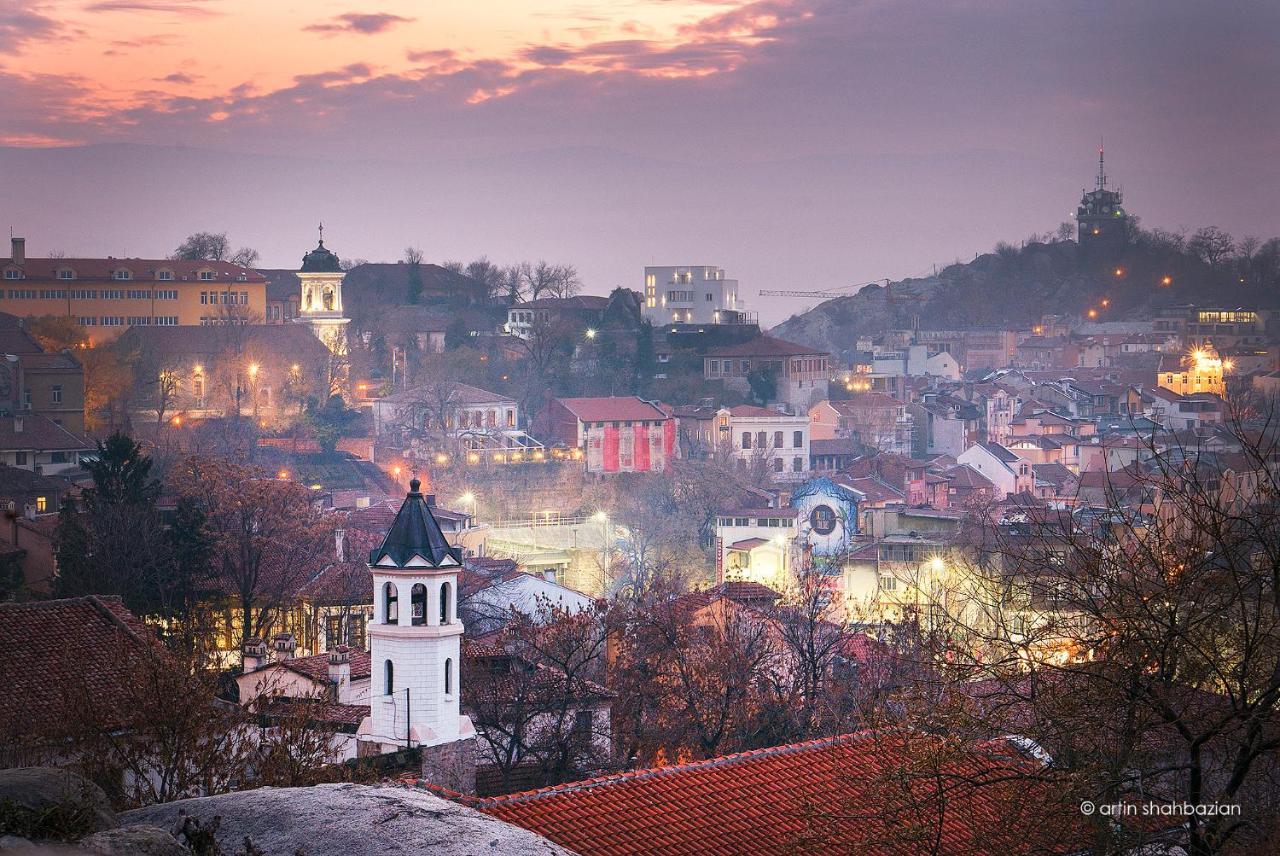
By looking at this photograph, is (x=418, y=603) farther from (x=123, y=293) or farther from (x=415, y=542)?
(x=123, y=293)

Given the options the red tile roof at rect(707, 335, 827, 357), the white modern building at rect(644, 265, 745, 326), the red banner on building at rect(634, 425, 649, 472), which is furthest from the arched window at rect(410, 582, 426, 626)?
the white modern building at rect(644, 265, 745, 326)

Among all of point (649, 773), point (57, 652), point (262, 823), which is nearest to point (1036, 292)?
point (57, 652)

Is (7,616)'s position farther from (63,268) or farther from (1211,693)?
(63,268)

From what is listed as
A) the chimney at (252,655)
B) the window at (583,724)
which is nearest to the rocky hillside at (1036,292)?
the chimney at (252,655)

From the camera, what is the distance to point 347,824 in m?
6.82

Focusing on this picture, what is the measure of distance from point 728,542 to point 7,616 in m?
32.6

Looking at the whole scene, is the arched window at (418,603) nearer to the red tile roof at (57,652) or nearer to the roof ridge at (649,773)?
the red tile roof at (57,652)

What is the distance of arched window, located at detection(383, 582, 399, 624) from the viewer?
15.5 meters

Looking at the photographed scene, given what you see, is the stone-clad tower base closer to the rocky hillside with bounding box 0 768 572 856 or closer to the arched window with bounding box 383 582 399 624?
the arched window with bounding box 383 582 399 624

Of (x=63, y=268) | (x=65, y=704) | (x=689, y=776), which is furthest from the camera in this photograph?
(x=63, y=268)

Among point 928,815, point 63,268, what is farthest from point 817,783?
point 63,268

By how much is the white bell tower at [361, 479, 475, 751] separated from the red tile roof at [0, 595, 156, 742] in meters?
1.97

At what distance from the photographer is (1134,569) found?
7.81 metres

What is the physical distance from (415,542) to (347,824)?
8.78 meters
